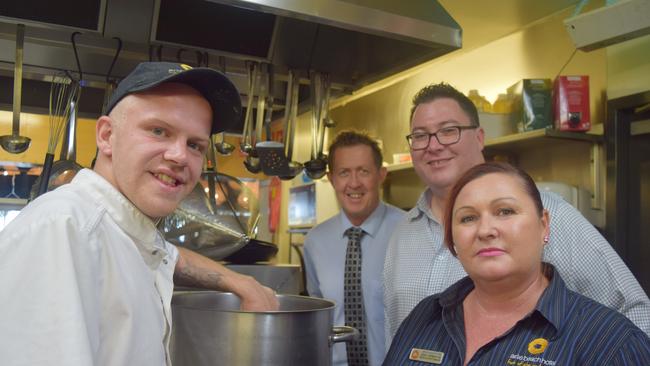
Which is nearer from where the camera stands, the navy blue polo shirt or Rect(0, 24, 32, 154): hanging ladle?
the navy blue polo shirt

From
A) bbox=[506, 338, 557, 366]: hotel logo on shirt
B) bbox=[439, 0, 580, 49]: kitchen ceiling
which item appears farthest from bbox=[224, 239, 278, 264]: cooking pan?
bbox=[439, 0, 580, 49]: kitchen ceiling

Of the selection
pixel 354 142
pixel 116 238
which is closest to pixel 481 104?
pixel 354 142

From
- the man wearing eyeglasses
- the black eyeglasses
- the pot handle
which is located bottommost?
the pot handle

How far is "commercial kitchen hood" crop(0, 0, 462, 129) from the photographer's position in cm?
131

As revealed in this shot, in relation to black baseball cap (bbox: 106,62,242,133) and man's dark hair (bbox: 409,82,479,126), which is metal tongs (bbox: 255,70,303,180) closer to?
man's dark hair (bbox: 409,82,479,126)

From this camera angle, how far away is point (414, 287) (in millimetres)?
1378

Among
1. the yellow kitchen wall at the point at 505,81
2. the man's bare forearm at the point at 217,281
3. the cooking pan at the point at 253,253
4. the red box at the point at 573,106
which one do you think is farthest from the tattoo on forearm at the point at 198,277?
the red box at the point at 573,106

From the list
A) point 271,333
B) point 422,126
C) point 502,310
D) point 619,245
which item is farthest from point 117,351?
point 619,245

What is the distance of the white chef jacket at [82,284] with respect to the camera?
605mm

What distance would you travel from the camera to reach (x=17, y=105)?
131cm

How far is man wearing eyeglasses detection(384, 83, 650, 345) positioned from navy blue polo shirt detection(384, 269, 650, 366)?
213mm

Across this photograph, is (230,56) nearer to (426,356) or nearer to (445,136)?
(445,136)

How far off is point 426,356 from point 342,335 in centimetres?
16

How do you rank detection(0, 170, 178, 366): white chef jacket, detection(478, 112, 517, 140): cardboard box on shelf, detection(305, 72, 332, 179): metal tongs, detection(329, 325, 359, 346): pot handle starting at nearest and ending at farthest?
1. detection(0, 170, 178, 366): white chef jacket
2. detection(329, 325, 359, 346): pot handle
3. detection(305, 72, 332, 179): metal tongs
4. detection(478, 112, 517, 140): cardboard box on shelf
